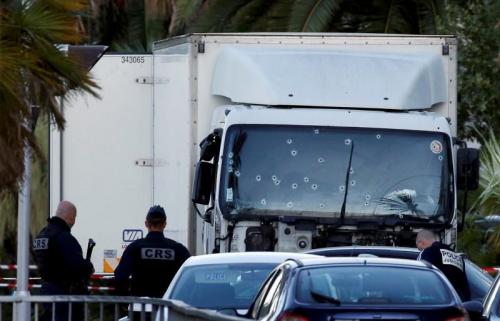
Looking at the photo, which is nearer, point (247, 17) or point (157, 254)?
point (157, 254)

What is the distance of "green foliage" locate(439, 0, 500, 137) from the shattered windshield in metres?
9.61

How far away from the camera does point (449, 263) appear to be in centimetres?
1301

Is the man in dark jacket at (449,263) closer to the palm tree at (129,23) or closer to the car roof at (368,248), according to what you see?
the car roof at (368,248)

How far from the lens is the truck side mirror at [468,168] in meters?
15.0

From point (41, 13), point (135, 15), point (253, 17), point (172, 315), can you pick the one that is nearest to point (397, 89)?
point (41, 13)

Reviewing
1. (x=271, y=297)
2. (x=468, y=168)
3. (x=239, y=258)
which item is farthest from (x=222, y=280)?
(x=468, y=168)

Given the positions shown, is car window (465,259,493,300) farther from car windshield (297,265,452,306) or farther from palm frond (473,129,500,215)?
palm frond (473,129,500,215)

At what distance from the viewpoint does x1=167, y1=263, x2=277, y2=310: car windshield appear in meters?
12.2

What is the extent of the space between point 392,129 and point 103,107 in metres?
3.52

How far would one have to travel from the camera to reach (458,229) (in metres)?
15.5

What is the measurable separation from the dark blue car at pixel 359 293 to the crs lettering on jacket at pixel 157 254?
3.03m

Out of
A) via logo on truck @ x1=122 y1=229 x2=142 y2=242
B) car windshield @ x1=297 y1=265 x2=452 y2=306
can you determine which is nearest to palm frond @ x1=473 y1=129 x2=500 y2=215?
via logo on truck @ x1=122 y1=229 x2=142 y2=242

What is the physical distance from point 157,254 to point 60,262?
0.99m

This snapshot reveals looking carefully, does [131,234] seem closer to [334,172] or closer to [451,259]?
[334,172]
